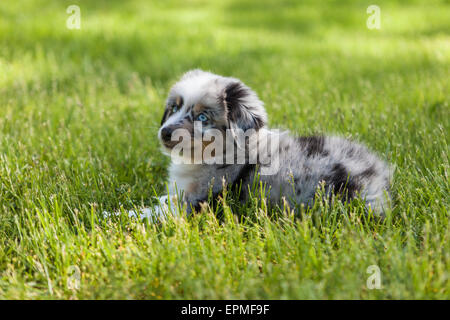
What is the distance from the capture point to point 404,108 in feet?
15.6

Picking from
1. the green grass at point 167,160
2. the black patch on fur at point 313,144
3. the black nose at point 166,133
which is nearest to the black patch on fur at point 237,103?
the black patch on fur at point 313,144

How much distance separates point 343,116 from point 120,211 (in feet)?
8.04

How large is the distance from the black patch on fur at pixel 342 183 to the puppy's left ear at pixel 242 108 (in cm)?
65

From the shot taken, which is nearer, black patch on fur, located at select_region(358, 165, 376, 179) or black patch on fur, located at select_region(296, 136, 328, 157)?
black patch on fur, located at select_region(358, 165, 376, 179)

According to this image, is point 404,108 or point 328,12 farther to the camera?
point 328,12

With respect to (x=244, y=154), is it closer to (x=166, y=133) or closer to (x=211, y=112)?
(x=211, y=112)

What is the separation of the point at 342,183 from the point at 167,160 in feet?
5.81

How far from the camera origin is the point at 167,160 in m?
3.94

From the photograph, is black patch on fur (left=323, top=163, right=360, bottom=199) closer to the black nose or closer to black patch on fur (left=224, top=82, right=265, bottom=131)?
black patch on fur (left=224, top=82, right=265, bottom=131)

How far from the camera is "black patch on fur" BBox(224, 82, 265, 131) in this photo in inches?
120

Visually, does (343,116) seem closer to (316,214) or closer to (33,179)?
(316,214)

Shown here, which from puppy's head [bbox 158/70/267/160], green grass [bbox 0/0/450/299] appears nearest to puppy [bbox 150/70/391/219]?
puppy's head [bbox 158/70/267/160]

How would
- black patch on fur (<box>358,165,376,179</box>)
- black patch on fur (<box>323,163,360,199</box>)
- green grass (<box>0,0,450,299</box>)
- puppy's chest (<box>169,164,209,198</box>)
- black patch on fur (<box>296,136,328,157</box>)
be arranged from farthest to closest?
puppy's chest (<box>169,164,209,198</box>) → black patch on fur (<box>296,136,328,157</box>) → black patch on fur (<box>358,165,376,179</box>) → black patch on fur (<box>323,163,360,199</box>) → green grass (<box>0,0,450,299</box>)
